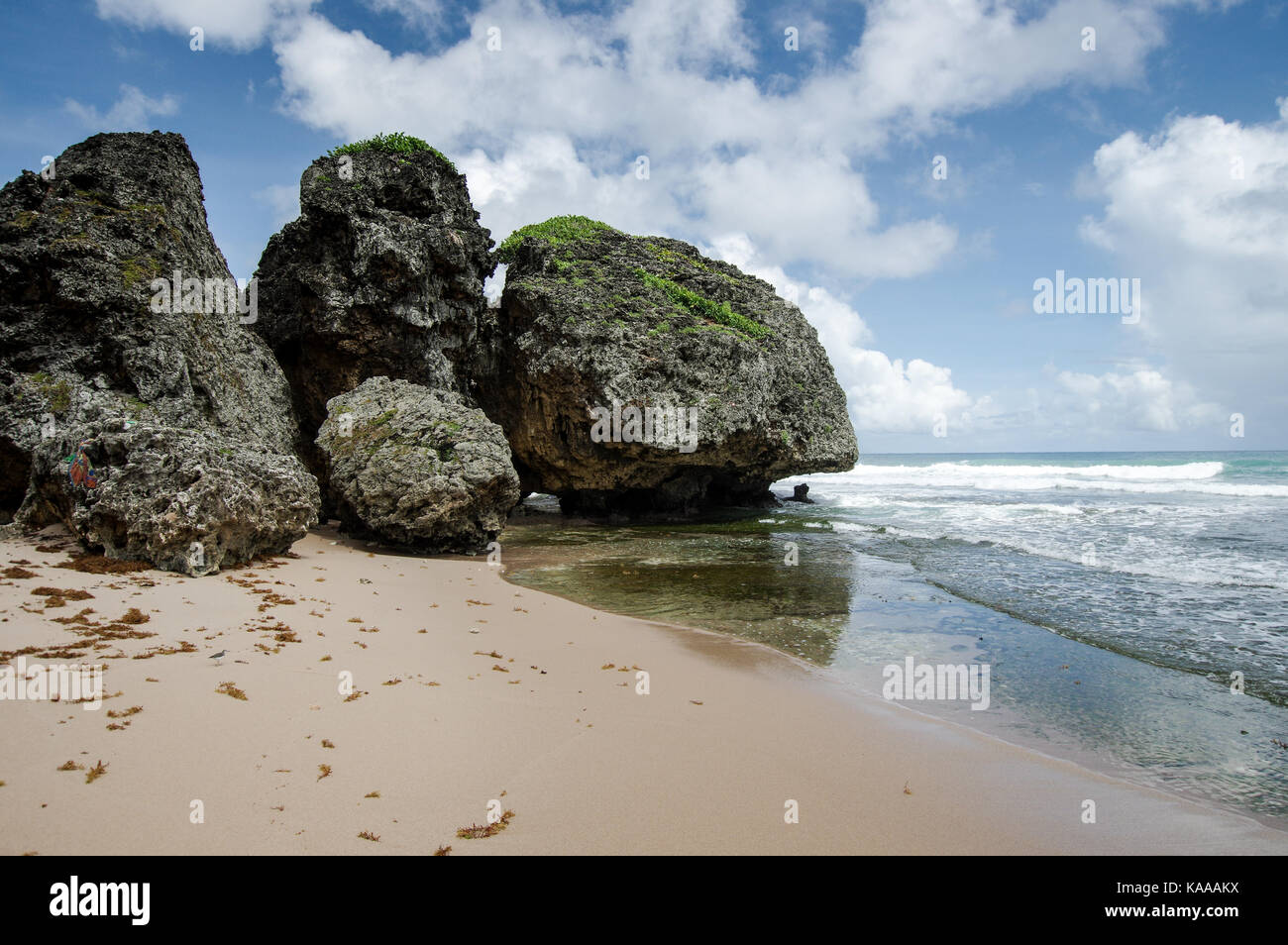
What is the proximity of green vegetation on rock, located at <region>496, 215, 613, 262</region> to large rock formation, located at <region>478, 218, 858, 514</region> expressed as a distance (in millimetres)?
63

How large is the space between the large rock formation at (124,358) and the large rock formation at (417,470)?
169 cm

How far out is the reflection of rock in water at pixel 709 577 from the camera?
346 inches

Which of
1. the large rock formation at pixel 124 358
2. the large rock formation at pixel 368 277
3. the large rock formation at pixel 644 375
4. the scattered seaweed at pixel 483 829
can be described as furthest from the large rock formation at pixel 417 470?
the scattered seaweed at pixel 483 829

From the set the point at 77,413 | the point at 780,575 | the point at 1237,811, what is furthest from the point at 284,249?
the point at 1237,811

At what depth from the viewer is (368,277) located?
53.4 feet

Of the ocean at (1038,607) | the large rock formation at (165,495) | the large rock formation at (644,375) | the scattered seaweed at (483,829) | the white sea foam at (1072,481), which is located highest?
the large rock formation at (644,375)

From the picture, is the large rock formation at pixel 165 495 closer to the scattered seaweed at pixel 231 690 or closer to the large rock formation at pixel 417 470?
the large rock formation at pixel 417 470

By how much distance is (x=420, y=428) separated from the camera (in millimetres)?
13766

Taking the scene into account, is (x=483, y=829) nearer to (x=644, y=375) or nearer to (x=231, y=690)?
(x=231, y=690)

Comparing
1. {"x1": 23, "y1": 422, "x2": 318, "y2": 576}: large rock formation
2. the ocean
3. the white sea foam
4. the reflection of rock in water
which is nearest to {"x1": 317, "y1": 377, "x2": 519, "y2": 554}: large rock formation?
the reflection of rock in water

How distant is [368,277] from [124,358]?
6534 millimetres

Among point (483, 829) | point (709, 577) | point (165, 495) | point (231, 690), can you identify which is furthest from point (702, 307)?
point (483, 829)
